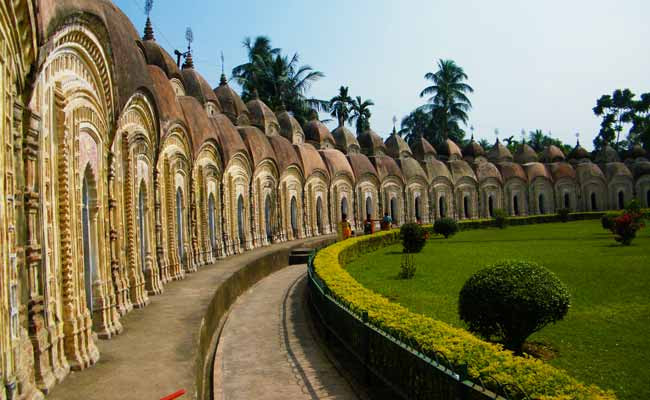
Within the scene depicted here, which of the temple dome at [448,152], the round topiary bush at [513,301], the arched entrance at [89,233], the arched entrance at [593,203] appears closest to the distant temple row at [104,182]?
the arched entrance at [89,233]

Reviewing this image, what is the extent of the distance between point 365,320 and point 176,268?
745cm

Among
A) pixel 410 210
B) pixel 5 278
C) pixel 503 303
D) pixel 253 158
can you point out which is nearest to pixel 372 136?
pixel 410 210

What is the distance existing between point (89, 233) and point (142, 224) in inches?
152

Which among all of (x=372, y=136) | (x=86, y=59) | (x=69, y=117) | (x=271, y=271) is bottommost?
(x=271, y=271)

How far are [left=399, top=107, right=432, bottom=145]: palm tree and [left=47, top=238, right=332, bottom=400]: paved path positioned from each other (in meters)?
44.9

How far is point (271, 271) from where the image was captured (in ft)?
58.4

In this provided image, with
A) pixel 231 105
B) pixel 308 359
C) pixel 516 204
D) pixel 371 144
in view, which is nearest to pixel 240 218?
pixel 231 105

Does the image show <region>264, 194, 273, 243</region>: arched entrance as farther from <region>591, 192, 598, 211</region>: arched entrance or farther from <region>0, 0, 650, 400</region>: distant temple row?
<region>591, 192, 598, 211</region>: arched entrance

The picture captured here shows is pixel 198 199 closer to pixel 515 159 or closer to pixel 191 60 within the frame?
pixel 191 60

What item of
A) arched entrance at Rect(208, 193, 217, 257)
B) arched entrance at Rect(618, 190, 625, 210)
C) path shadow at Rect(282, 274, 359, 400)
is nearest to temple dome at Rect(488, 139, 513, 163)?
arched entrance at Rect(618, 190, 625, 210)

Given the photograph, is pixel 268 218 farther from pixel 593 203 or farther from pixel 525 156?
pixel 593 203

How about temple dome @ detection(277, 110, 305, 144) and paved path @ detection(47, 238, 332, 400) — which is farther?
temple dome @ detection(277, 110, 305, 144)

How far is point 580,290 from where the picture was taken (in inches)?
452

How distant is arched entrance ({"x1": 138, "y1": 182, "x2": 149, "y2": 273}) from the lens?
11.3 metres
